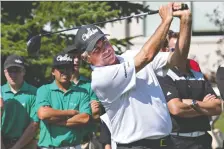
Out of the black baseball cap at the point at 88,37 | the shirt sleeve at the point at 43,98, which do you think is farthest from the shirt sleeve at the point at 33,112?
the black baseball cap at the point at 88,37

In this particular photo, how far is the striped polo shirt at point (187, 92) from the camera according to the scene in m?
7.86

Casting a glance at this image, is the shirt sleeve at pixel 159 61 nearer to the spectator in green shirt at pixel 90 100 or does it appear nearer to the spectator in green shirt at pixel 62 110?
the spectator in green shirt at pixel 62 110

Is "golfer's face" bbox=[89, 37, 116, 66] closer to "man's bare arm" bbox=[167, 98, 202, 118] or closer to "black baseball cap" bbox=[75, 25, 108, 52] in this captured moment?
"black baseball cap" bbox=[75, 25, 108, 52]

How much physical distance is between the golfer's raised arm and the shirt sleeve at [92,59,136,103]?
0.12m

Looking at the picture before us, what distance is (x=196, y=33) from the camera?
21391 mm

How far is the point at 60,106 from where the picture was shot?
9.29 metres

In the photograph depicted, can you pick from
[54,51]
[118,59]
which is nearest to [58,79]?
[118,59]

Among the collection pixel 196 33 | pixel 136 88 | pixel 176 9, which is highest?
pixel 176 9

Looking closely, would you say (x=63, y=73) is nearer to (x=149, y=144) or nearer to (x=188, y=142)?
(x=188, y=142)

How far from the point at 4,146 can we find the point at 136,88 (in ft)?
11.6

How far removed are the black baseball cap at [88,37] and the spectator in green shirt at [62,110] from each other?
2.38m

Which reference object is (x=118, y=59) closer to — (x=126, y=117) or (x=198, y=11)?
(x=126, y=117)

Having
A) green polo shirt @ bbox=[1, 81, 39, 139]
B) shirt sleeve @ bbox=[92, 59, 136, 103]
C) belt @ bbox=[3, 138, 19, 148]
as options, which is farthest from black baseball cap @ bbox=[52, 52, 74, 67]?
shirt sleeve @ bbox=[92, 59, 136, 103]

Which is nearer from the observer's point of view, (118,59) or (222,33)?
(118,59)
